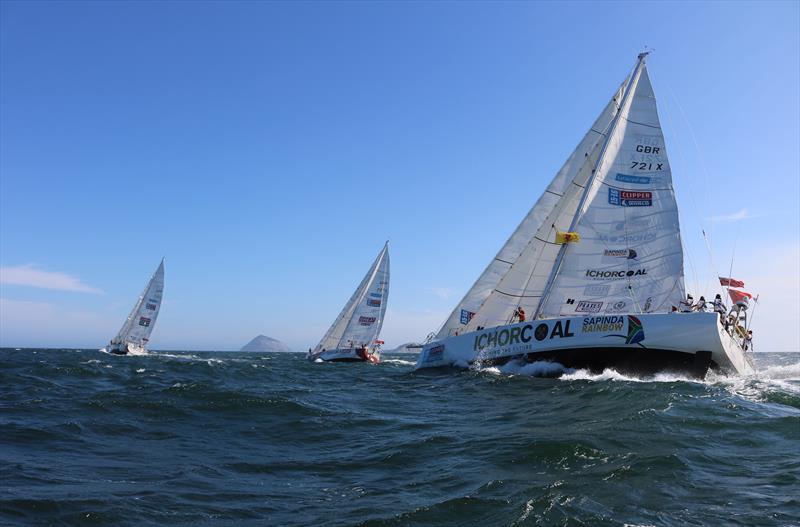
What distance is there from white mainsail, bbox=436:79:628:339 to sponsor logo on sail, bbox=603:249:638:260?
3.16 m

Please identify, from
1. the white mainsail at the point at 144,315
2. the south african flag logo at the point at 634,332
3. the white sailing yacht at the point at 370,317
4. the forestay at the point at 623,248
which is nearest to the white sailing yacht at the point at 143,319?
the white mainsail at the point at 144,315

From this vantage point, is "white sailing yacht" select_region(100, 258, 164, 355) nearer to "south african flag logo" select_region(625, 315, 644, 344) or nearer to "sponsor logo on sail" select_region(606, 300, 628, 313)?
"sponsor logo on sail" select_region(606, 300, 628, 313)

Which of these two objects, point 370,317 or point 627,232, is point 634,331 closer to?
point 627,232

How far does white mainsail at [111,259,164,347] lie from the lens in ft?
197

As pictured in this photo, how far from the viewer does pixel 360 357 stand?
5009cm

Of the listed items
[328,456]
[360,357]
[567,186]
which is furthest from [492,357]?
[360,357]

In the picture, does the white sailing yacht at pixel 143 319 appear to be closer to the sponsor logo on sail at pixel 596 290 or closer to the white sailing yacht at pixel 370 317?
the white sailing yacht at pixel 370 317

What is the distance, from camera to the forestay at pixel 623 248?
20.2 meters

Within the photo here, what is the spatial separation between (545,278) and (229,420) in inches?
592

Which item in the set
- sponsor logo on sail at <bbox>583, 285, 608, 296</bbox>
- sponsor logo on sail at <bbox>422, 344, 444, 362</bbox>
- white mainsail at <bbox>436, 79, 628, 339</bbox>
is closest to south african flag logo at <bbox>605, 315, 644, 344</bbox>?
sponsor logo on sail at <bbox>583, 285, 608, 296</bbox>

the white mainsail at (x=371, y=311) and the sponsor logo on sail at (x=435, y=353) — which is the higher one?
the white mainsail at (x=371, y=311)

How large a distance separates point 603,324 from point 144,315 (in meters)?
54.1

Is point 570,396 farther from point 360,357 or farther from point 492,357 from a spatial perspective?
point 360,357

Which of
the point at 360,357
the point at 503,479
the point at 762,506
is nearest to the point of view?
the point at 762,506
